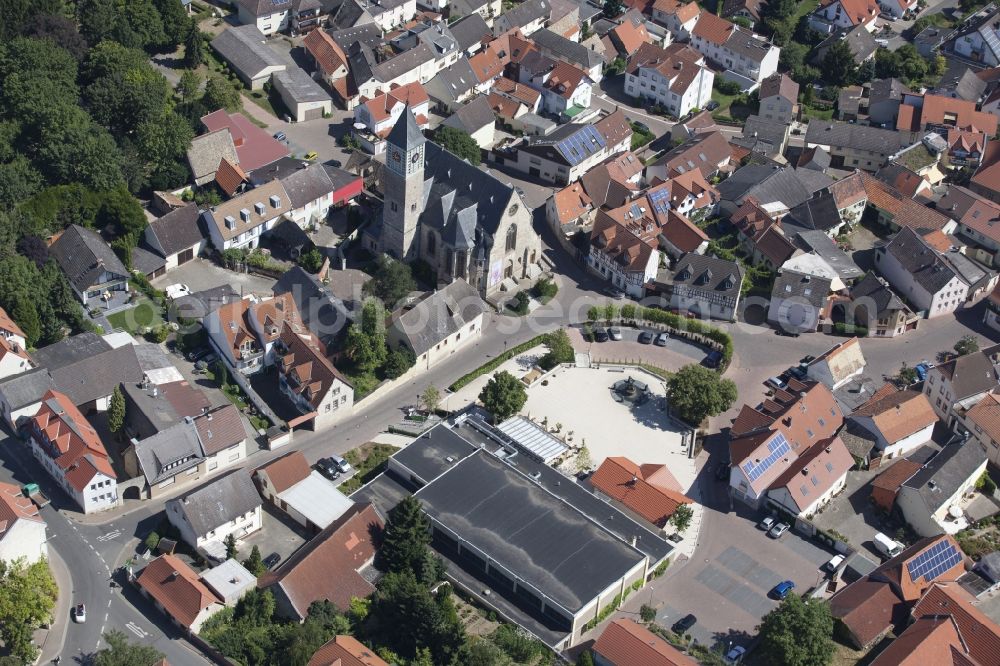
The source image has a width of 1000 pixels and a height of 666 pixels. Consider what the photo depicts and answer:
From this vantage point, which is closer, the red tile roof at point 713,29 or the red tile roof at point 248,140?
the red tile roof at point 248,140

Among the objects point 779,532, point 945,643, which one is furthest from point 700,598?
point 945,643

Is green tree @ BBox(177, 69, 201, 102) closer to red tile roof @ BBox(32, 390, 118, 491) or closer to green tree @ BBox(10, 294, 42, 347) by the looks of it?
green tree @ BBox(10, 294, 42, 347)

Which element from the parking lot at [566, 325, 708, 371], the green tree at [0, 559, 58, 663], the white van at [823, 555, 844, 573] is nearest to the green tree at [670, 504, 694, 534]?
the white van at [823, 555, 844, 573]

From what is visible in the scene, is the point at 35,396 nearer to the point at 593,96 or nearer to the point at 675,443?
the point at 675,443

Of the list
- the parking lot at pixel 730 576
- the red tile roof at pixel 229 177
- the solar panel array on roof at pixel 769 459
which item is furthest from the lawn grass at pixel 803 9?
the parking lot at pixel 730 576

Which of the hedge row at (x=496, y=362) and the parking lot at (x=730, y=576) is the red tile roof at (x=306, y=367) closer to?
the hedge row at (x=496, y=362)

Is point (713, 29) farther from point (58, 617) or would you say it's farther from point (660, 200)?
point (58, 617)

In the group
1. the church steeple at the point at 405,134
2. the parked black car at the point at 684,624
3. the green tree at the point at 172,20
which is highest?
the church steeple at the point at 405,134

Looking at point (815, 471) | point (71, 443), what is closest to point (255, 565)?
point (71, 443)
